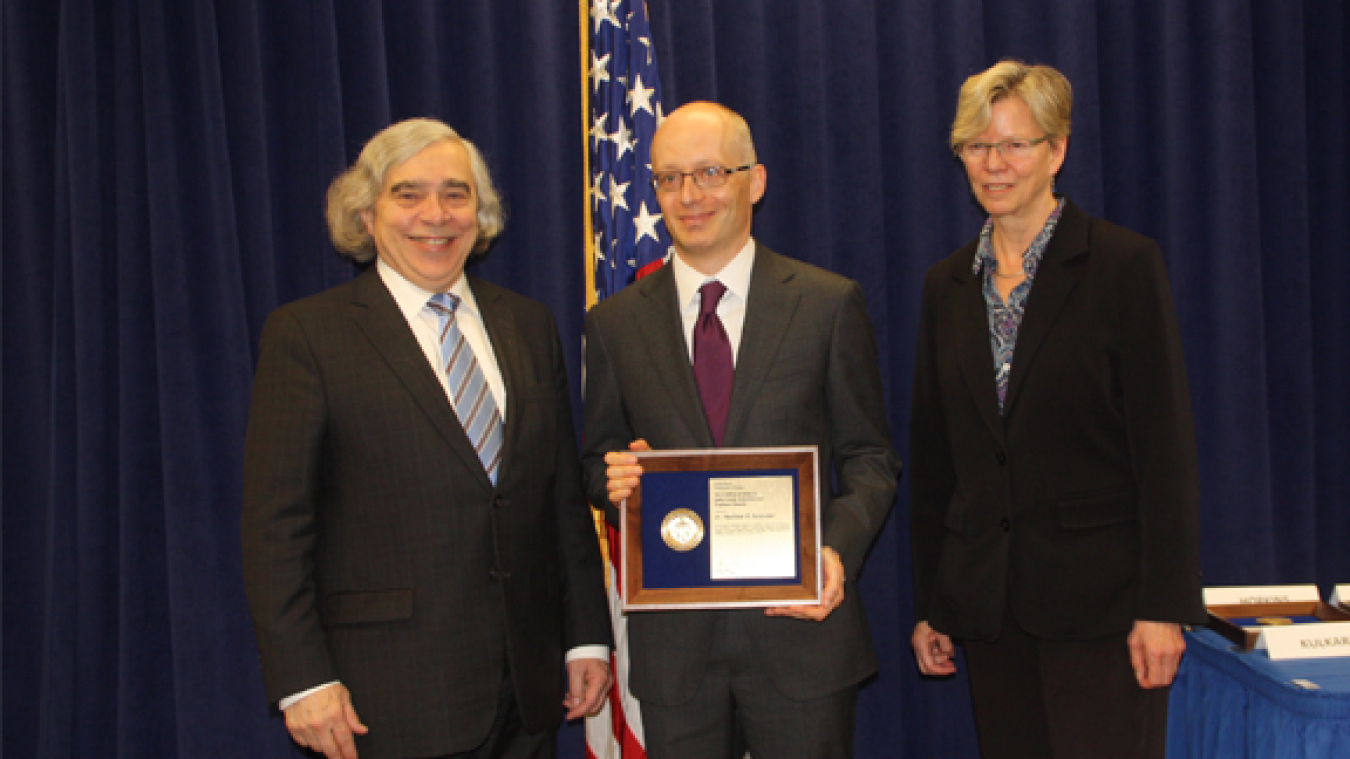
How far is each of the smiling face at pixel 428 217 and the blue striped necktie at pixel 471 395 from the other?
0.34ft

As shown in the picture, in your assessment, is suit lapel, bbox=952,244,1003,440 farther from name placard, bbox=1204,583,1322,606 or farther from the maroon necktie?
name placard, bbox=1204,583,1322,606

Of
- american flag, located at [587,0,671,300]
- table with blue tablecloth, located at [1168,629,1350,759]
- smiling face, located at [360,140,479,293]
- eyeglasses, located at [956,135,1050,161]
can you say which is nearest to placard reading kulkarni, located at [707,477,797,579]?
smiling face, located at [360,140,479,293]

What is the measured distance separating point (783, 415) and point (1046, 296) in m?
0.72

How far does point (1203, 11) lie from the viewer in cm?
336

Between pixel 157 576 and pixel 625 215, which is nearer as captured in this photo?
pixel 625 215

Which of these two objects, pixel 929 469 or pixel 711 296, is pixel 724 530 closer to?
pixel 711 296

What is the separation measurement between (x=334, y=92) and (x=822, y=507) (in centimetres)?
236

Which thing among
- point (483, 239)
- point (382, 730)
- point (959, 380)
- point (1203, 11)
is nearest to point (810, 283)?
point (959, 380)

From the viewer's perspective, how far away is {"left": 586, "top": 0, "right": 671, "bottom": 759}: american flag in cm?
286

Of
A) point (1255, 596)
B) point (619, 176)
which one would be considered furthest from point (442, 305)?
point (1255, 596)

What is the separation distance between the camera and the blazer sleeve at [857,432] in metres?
2.04

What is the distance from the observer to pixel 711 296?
2.15m

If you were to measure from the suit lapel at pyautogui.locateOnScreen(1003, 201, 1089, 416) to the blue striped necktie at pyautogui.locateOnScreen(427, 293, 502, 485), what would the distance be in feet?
4.11

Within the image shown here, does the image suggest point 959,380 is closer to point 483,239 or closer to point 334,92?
point 483,239
